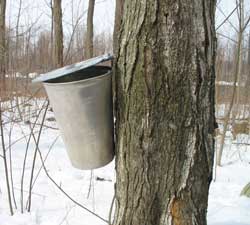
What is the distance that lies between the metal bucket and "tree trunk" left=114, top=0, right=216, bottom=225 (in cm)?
5

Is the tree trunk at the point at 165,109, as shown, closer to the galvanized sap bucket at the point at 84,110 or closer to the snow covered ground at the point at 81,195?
the galvanized sap bucket at the point at 84,110

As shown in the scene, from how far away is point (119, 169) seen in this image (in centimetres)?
130

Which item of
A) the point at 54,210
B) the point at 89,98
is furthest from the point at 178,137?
the point at 54,210

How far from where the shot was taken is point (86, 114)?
1.22m

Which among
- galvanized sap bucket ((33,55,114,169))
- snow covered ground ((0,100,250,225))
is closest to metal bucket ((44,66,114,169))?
galvanized sap bucket ((33,55,114,169))

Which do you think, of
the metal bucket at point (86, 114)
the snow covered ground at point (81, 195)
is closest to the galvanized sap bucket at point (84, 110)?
the metal bucket at point (86, 114)

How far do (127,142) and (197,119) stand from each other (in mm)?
259

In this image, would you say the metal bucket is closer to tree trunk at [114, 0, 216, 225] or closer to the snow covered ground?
tree trunk at [114, 0, 216, 225]

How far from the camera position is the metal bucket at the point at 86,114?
1.18m

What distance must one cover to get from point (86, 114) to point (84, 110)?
0.06ft

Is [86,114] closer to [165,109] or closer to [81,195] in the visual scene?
[165,109]

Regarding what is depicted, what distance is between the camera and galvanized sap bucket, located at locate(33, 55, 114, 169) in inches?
46.4

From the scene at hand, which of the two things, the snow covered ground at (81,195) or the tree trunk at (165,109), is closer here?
the tree trunk at (165,109)

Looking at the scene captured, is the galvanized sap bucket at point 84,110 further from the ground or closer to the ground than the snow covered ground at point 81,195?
further from the ground
